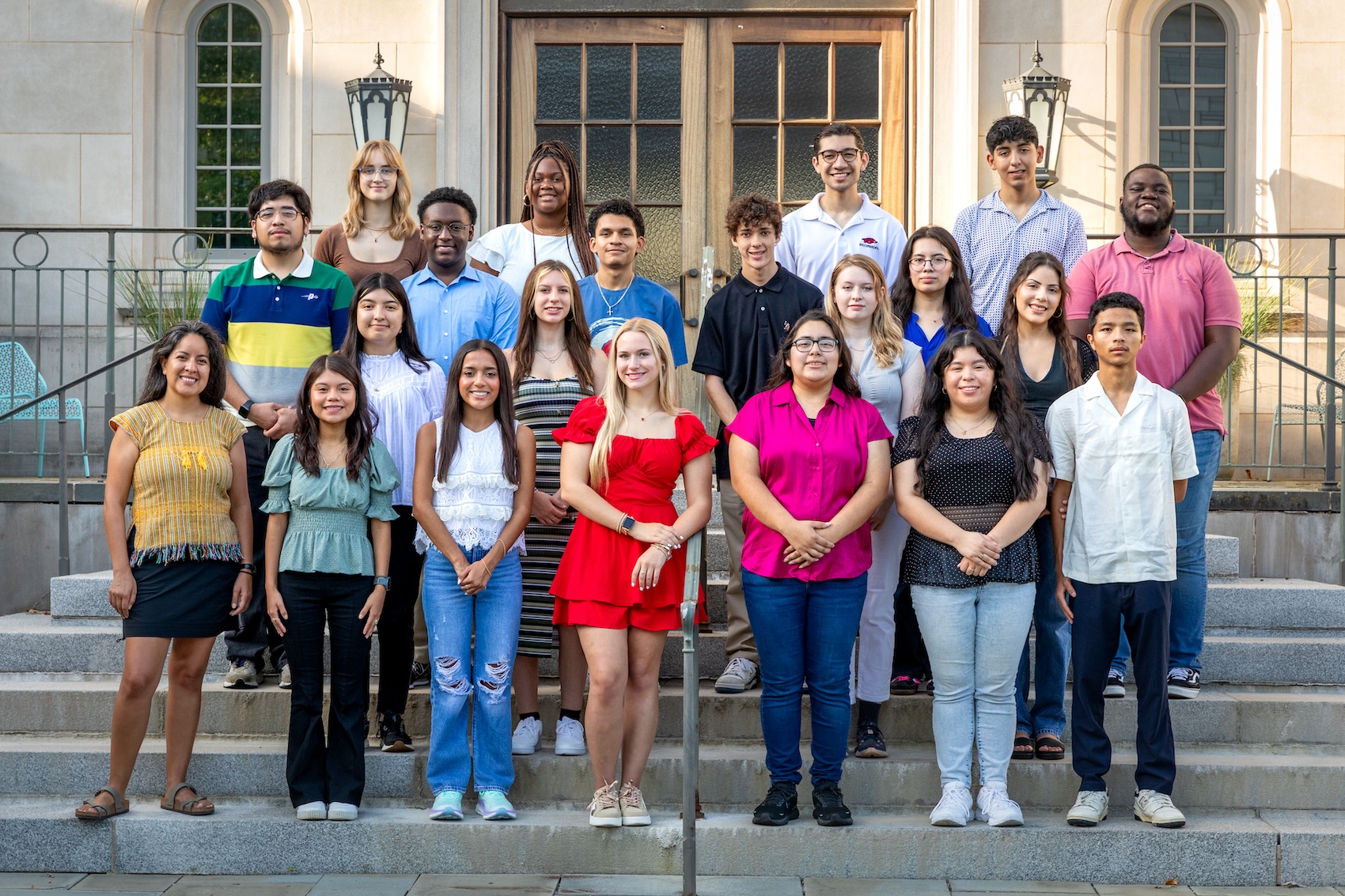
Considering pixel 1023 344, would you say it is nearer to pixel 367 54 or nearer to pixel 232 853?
pixel 232 853

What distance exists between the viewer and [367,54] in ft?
28.6

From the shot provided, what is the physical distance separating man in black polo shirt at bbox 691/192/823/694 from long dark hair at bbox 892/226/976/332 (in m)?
0.34

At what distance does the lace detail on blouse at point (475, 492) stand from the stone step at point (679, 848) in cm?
102

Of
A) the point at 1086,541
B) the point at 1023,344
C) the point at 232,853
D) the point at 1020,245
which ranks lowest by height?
the point at 232,853

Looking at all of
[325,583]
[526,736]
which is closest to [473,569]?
[325,583]

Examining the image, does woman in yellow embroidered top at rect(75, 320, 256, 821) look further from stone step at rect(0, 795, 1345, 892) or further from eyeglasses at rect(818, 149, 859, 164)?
eyeglasses at rect(818, 149, 859, 164)

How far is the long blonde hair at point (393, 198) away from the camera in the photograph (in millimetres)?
5426

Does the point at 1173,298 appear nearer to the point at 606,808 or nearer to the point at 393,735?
the point at 606,808

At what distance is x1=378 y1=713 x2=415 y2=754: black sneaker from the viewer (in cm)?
481

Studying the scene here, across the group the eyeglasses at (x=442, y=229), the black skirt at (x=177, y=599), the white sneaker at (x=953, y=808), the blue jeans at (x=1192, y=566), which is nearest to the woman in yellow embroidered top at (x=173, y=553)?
the black skirt at (x=177, y=599)

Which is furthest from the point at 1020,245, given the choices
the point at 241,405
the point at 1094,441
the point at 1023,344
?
the point at 241,405

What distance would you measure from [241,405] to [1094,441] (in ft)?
10.5

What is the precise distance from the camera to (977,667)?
4.50 metres

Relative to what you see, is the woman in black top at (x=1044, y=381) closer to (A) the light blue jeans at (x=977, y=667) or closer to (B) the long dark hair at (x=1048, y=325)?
(B) the long dark hair at (x=1048, y=325)
